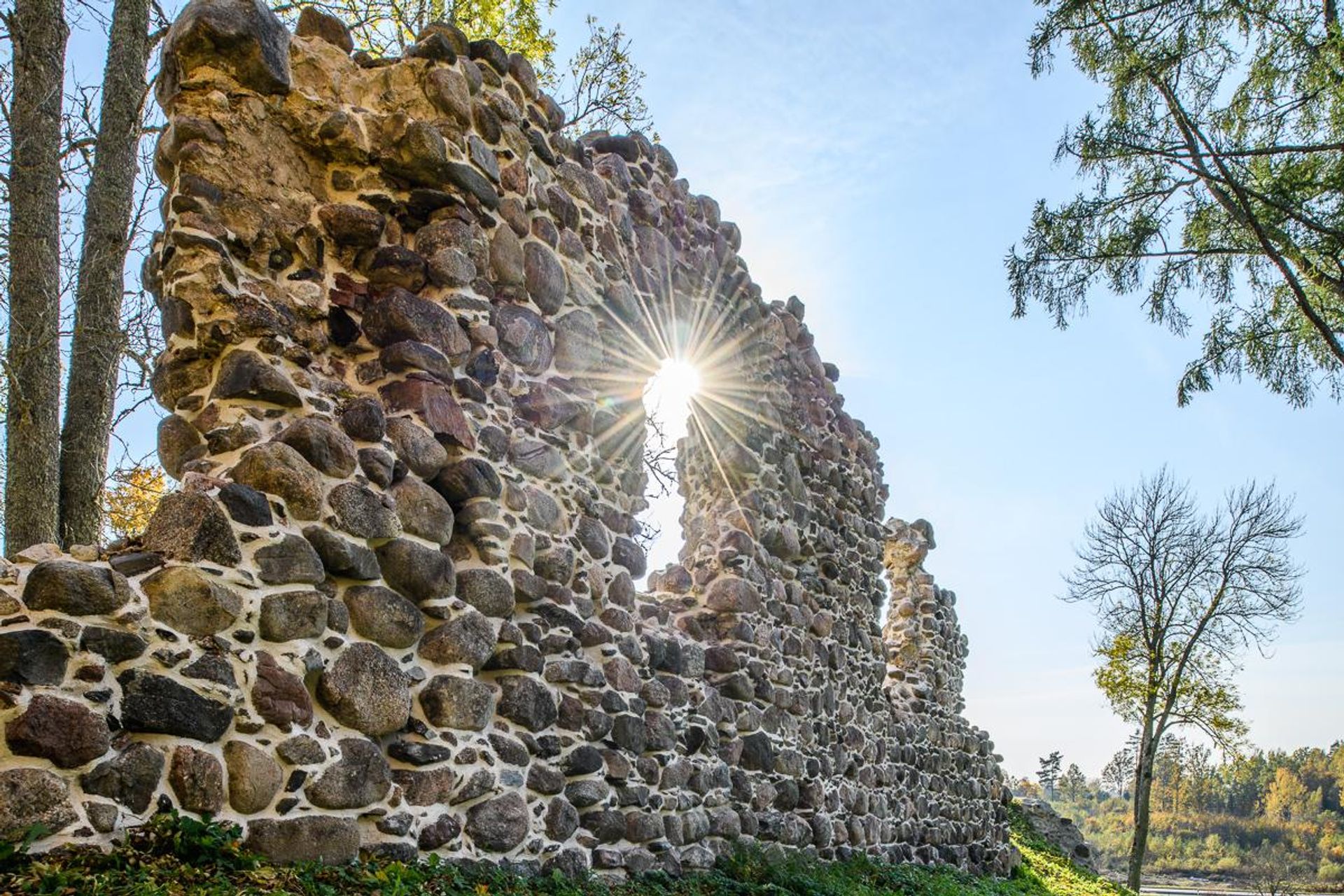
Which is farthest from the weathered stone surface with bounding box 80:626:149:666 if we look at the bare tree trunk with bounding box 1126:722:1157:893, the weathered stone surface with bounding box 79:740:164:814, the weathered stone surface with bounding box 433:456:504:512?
the bare tree trunk with bounding box 1126:722:1157:893

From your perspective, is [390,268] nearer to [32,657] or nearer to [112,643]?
[112,643]

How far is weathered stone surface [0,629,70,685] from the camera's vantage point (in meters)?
2.93

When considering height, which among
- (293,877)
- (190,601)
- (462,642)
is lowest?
(293,877)

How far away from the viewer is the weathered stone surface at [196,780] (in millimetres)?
3270

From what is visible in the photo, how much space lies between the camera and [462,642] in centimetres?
455

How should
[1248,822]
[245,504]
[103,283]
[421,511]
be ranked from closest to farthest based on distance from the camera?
[245,504] < [421,511] < [103,283] < [1248,822]

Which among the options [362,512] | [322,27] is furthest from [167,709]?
[322,27]

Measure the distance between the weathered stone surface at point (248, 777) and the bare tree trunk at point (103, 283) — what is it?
4.60 metres

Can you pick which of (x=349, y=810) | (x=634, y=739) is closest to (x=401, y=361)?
(x=349, y=810)

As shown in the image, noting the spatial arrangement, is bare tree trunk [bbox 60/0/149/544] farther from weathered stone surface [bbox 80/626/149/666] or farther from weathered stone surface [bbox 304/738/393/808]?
weathered stone surface [bbox 80/626/149/666]

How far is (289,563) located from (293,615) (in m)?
0.22

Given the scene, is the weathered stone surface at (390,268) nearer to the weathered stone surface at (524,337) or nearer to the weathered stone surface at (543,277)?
the weathered stone surface at (524,337)

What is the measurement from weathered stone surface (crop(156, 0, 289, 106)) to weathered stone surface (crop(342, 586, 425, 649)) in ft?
8.53

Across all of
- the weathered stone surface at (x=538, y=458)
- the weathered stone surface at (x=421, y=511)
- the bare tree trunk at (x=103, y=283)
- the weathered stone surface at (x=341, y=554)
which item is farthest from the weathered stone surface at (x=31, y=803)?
the bare tree trunk at (x=103, y=283)
